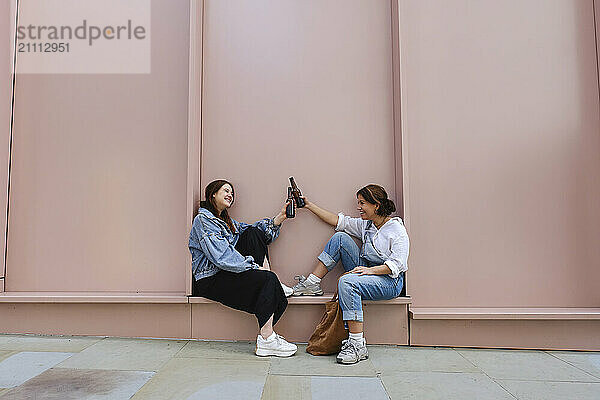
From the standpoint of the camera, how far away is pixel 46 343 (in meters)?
3.15

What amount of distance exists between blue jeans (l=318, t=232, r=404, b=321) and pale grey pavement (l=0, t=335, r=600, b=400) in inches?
12.9

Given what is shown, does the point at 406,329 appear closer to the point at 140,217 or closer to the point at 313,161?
the point at 313,161

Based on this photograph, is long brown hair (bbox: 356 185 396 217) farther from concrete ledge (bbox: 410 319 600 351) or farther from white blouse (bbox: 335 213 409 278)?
concrete ledge (bbox: 410 319 600 351)

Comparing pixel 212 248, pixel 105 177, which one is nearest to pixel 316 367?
pixel 212 248

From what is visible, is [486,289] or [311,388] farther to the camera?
[486,289]

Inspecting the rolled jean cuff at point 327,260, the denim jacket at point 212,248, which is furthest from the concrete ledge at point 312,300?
the rolled jean cuff at point 327,260

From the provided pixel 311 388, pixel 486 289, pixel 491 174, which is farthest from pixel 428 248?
pixel 311 388

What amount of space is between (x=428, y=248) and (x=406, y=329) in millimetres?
625

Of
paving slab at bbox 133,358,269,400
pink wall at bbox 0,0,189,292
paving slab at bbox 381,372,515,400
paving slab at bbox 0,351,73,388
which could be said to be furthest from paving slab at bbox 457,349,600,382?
paving slab at bbox 0,351,73,388

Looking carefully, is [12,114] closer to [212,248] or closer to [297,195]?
[212,248]

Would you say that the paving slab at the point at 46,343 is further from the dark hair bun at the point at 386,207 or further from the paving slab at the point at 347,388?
the dark hair bun at the point at 386,207

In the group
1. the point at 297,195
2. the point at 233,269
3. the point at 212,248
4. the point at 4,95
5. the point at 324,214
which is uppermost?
the point at 4,95

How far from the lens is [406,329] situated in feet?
10.5

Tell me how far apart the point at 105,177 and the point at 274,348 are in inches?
75.3
